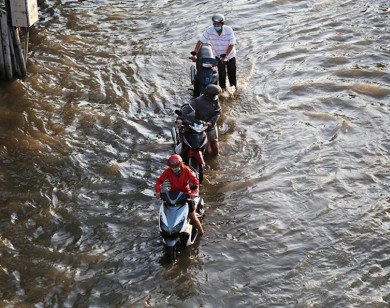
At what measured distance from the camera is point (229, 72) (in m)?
13.3

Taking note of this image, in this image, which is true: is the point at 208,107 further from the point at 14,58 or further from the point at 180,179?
the point at 14,58

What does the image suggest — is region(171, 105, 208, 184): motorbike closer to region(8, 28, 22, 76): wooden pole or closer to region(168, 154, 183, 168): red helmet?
region(168, 154, 183, 168): red helmet

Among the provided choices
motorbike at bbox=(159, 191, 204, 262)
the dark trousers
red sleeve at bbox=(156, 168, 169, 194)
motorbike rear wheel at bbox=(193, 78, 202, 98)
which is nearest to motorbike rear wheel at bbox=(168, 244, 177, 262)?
motorbike at bbox=(159, 191, 204, 262)

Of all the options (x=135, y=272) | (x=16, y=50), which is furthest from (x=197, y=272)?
(x=16, y=50)

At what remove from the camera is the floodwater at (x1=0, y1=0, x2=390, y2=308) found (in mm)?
8227

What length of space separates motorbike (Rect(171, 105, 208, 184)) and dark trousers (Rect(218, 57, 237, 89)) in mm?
3095

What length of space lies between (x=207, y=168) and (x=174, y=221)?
2784 millimetres

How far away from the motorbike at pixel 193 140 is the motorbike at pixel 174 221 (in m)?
1.57

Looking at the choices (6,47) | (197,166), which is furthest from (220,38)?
(6,47)

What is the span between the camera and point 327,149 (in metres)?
11.4

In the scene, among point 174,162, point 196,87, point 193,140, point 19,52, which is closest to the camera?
point 174,162

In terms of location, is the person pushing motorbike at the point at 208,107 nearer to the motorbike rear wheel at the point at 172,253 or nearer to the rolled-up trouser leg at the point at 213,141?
the rolled-up trouser leg at the point at 213,141

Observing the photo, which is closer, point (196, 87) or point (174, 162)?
point (174, 162)

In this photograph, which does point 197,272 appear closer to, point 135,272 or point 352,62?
point 135,272
